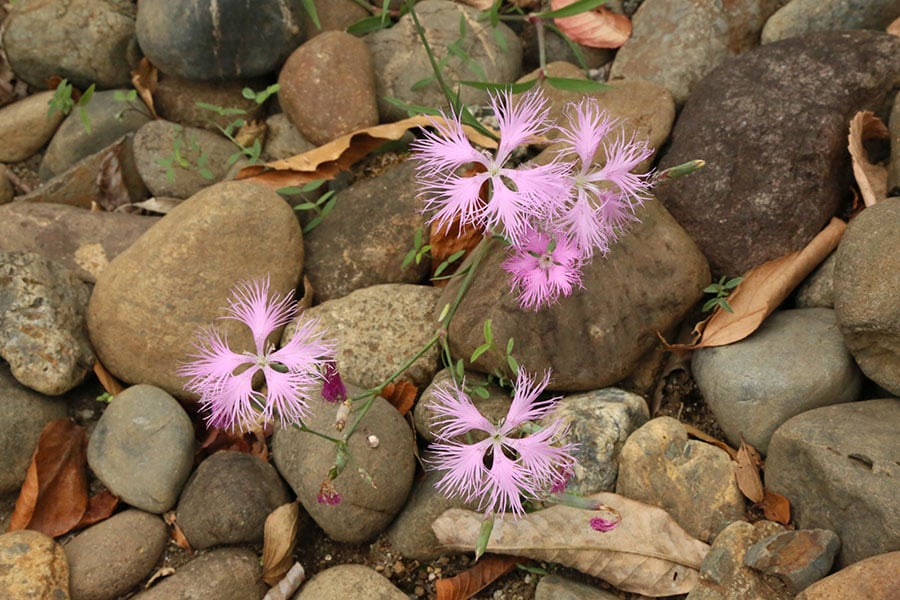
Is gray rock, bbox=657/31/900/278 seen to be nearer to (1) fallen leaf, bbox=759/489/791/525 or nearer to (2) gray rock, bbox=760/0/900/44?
(2) gray rock, bbox=760/0/900/44

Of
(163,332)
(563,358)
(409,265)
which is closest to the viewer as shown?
(563,358)

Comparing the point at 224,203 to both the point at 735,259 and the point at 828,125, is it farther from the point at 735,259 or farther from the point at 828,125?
the point at 828,125

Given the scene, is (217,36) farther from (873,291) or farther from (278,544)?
(873,291)

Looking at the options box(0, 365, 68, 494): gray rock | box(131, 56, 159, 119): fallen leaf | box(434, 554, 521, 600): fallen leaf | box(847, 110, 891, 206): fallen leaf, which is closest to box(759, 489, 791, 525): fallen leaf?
box(434, 554, 521, 600): fallen leaf

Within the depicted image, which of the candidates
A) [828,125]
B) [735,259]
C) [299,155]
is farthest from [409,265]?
[828,125]

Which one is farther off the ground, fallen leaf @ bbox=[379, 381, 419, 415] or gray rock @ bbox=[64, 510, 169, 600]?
fallen leaf @ bbox=[379, 381, 419, 415]
